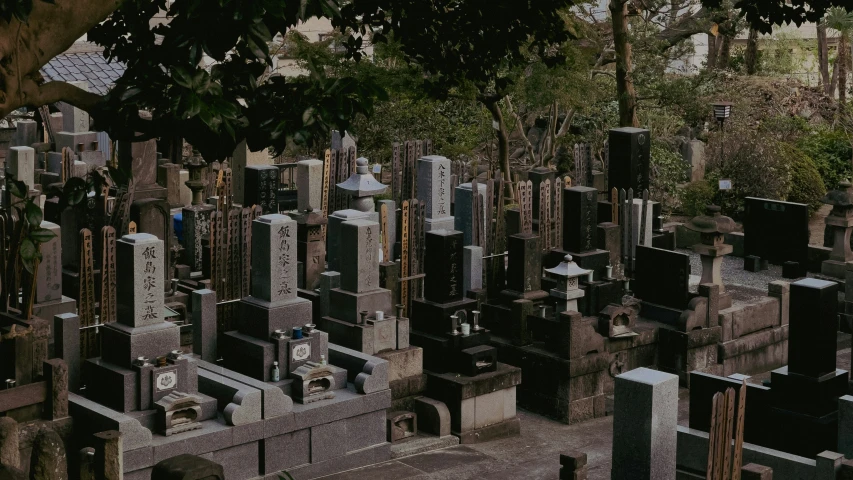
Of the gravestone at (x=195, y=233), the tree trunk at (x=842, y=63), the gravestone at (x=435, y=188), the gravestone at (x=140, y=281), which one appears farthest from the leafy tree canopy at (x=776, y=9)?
the tree trunk at (x=842, y=63)

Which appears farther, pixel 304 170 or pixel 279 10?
pixel 304 170

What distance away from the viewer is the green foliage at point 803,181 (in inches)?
976

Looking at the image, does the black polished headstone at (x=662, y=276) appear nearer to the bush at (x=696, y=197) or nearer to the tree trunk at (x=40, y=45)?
the bush at (x=696, y=197)

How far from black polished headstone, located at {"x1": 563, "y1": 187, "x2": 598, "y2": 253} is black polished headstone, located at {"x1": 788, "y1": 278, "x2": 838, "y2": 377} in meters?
4.53

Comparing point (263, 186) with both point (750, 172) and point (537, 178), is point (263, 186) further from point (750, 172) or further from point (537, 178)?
point (750, 172)

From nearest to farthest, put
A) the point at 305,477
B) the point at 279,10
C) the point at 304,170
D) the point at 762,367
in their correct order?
the point at 279,10, the point at 305,477, the point at 762,367, the point at 304,170

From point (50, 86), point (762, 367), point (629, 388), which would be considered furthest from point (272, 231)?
point (762, 367)

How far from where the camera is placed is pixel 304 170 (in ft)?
59.6

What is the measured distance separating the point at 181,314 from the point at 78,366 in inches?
96.0

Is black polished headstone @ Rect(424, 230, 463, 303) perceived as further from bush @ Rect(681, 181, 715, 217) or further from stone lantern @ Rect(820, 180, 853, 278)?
bush @ Rect(681, 181, 715, 217)

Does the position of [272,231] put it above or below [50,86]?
below

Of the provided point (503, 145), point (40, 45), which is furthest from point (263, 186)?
point (40, 45)

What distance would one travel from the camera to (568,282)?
1486 cm

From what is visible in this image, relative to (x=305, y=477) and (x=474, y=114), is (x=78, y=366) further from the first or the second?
(x=474, y=114)
